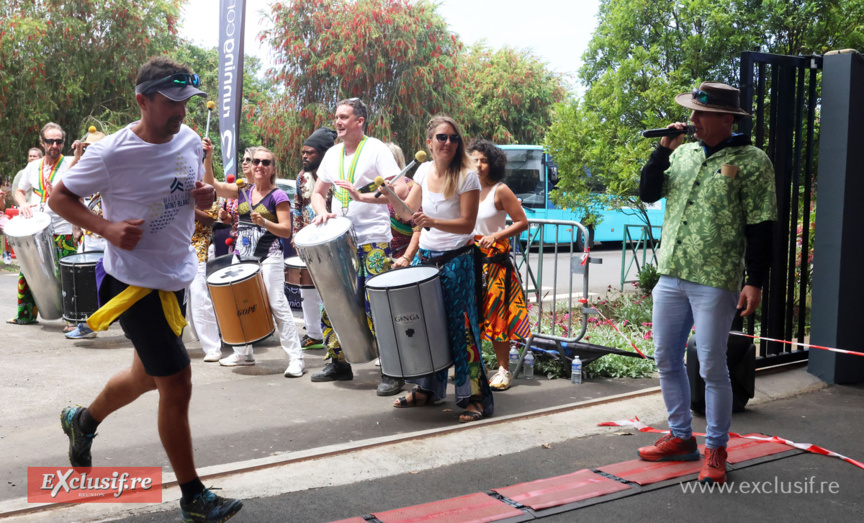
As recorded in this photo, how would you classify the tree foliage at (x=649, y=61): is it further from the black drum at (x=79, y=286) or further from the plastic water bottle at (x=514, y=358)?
the black drum at (x=79, y=286)

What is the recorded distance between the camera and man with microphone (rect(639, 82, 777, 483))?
4066mm

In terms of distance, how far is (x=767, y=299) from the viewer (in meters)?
6.13

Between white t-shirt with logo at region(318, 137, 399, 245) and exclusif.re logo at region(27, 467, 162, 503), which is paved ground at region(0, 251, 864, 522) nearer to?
exclusif.re logo at region(27, 467, 162, 503)

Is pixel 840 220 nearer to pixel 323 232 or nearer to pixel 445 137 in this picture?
pixel 445 137

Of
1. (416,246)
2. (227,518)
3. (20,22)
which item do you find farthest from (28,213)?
(20,22)

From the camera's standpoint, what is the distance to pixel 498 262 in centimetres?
627

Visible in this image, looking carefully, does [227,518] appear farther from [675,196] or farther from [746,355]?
[746,355]

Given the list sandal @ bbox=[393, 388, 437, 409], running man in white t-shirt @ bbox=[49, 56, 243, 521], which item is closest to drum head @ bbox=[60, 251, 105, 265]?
sandal @ bbox=[393, 388, 437, 409]

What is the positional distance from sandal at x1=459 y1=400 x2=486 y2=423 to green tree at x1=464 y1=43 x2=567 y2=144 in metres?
30.3

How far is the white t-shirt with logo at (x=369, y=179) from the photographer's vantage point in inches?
235

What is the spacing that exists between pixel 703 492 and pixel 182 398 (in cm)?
253

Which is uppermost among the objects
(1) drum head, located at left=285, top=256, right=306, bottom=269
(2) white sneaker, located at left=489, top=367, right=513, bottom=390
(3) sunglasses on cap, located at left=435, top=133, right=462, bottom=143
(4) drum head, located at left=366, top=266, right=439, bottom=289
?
(3) sunglasses on cap, located at left=435, top=133, right=462, bottom=143

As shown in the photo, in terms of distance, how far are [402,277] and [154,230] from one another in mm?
1904

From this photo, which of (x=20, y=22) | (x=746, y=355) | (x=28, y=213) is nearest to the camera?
(x=746, y=355)
